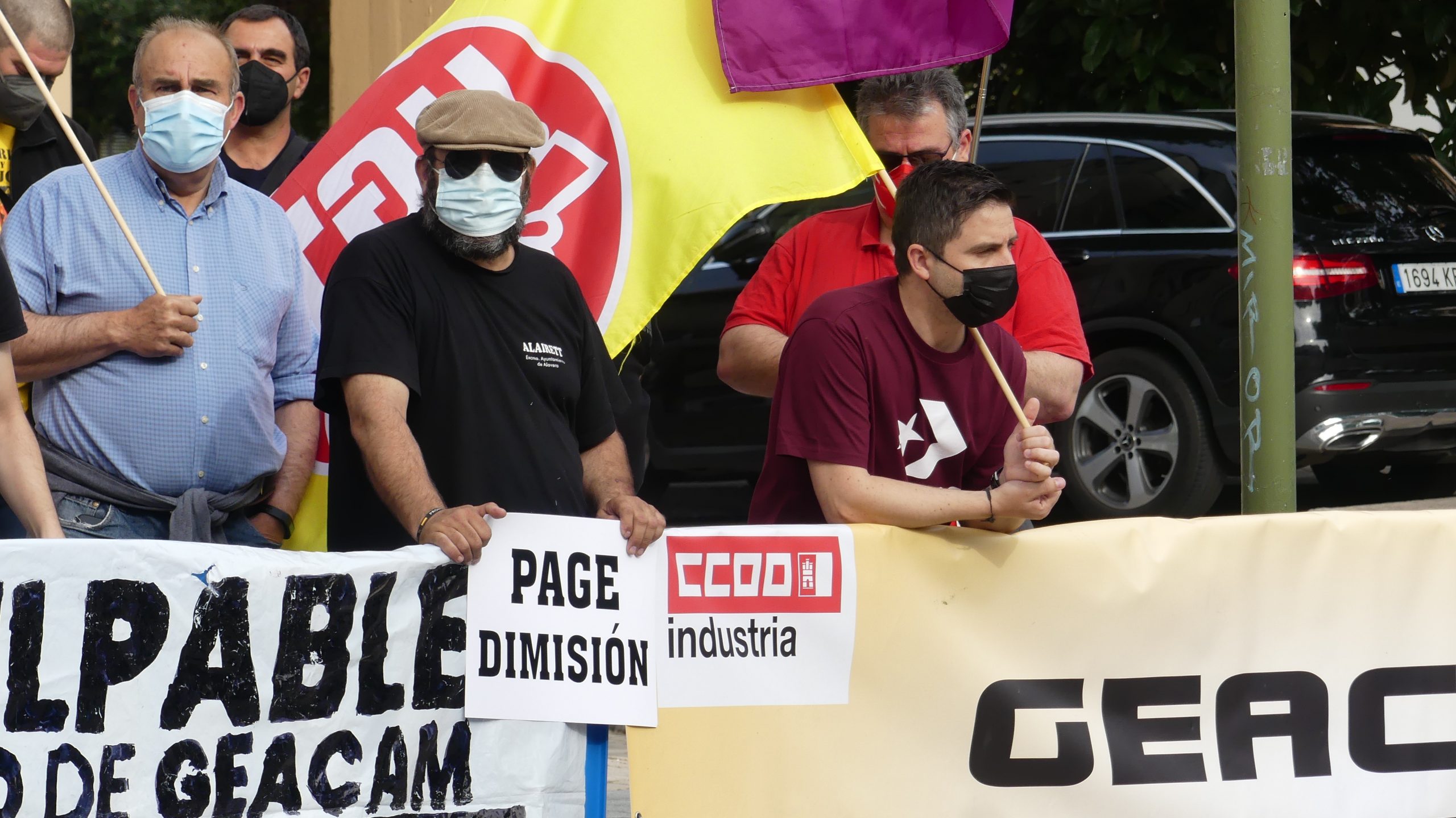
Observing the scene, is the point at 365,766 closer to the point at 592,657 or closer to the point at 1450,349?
the point at 592,657

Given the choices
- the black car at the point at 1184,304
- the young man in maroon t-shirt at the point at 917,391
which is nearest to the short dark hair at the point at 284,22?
the young man in maroon t-shirt at the point at 917,391

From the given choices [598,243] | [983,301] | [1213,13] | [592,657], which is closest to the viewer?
[592,657]

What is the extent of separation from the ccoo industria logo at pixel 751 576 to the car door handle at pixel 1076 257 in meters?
4.77

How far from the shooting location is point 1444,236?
8039mm

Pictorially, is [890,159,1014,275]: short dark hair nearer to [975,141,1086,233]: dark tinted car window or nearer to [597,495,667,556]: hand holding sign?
[597,495,667,556]: hand holding sign

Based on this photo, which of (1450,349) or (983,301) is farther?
(1450,349)

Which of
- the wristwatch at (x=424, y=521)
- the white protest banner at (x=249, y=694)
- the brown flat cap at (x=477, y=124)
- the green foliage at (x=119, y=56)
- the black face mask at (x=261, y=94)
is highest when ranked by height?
the green foliage at (x=119, y=56)

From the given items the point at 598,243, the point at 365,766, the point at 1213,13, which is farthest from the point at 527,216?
the point at 1213,13

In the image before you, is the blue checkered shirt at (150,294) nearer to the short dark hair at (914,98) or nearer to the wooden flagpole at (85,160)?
the wooden flagpole at (85,160)

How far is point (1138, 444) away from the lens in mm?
8312

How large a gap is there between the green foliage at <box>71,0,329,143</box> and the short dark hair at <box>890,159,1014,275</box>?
16.2 m

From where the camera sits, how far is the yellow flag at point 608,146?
4.75 metres

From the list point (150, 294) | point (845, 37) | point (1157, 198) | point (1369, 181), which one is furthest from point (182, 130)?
point (1369, 181)

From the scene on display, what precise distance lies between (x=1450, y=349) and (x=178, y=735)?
613 cm
